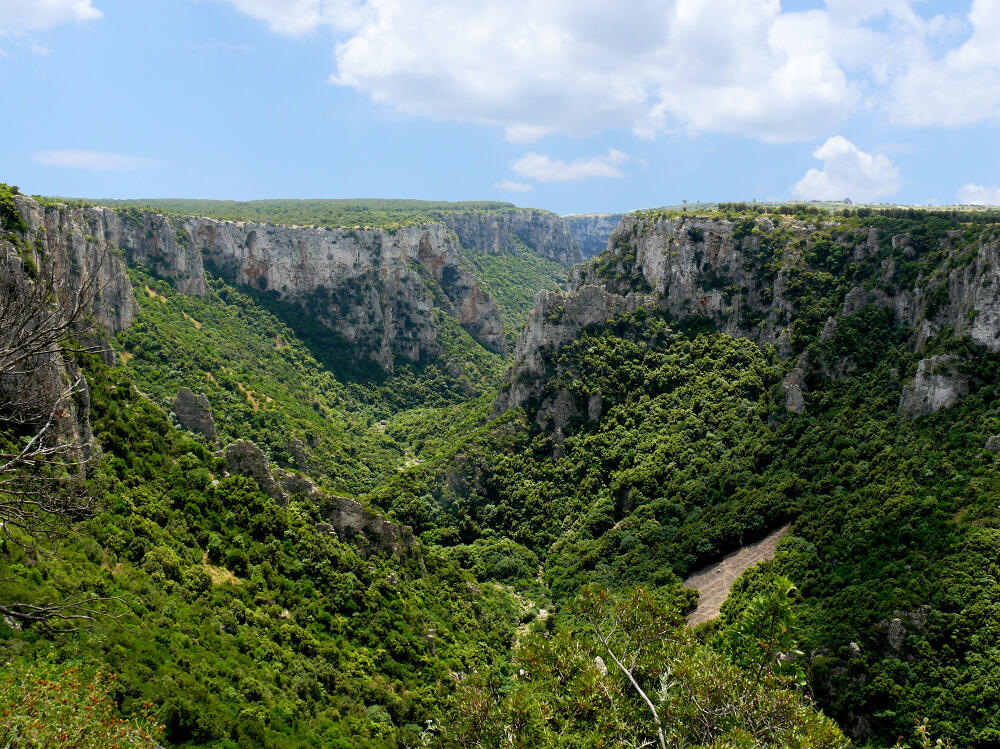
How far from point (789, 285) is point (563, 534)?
43140mm

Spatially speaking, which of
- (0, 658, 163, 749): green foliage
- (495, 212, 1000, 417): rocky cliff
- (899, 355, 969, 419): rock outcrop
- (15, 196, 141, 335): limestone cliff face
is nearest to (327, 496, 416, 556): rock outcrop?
(15, 196, 141, 335): limestone cliff face

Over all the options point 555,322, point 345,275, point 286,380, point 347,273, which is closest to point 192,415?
point 286,380

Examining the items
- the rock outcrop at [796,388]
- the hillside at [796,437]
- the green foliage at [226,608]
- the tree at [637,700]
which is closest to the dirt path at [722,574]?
the hillside at [796,437]

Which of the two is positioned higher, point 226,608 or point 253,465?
point 253,465

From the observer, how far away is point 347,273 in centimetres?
14712

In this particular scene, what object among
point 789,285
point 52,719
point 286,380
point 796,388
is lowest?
point 286,380

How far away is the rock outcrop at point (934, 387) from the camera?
55.7 metres

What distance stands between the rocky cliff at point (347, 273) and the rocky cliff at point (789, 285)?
1937 inches

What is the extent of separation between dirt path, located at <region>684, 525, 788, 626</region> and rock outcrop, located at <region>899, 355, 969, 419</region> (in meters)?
16.0

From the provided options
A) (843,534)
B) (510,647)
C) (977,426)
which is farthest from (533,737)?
(977,426)

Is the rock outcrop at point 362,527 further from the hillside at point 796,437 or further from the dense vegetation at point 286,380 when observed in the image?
the dense vegetation at point 286,380

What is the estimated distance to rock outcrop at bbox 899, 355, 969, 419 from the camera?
183 ft

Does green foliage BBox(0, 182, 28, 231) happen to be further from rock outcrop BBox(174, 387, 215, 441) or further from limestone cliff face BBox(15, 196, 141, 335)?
rock outcrop BBox(174, 387, 215, 441)

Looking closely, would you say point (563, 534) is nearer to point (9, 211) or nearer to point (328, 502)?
point (328, 502)
